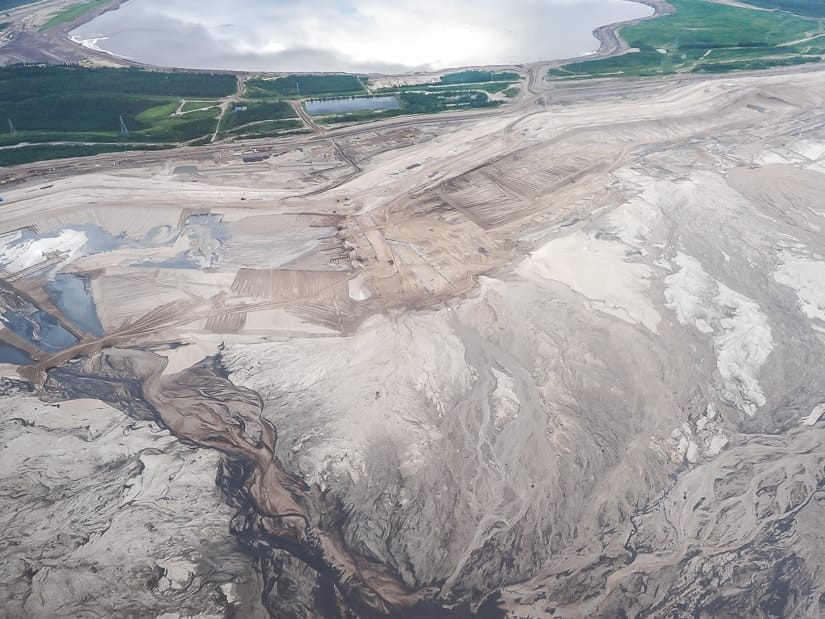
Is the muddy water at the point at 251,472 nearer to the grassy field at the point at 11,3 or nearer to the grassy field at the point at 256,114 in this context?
the grassy field at the point at 256,114

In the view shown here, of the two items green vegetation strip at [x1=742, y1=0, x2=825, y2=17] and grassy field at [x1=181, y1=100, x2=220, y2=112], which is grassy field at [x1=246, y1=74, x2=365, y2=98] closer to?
grassy field at [x1=181, y1=100, x2=220, y2=112]

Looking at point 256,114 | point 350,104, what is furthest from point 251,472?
point 350,104

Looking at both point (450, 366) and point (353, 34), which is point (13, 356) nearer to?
point (450, 366)

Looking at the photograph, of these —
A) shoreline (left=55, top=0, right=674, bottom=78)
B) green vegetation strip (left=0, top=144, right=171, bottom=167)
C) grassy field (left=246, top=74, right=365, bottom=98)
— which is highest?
shoreline (left=55, top=0, right=674, bottom=78)

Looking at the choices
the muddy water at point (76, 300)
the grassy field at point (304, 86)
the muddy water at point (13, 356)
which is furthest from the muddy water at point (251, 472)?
the grassy field at point (304, 86)

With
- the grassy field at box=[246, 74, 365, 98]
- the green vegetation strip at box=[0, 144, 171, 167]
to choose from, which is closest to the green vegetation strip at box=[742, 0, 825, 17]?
the grassy field at box=[246, 74, 365, 98]

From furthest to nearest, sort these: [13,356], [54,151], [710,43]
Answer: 1. [710,43]
2. [54,151]
3. [13,356]

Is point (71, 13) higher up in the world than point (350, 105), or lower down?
higher up
